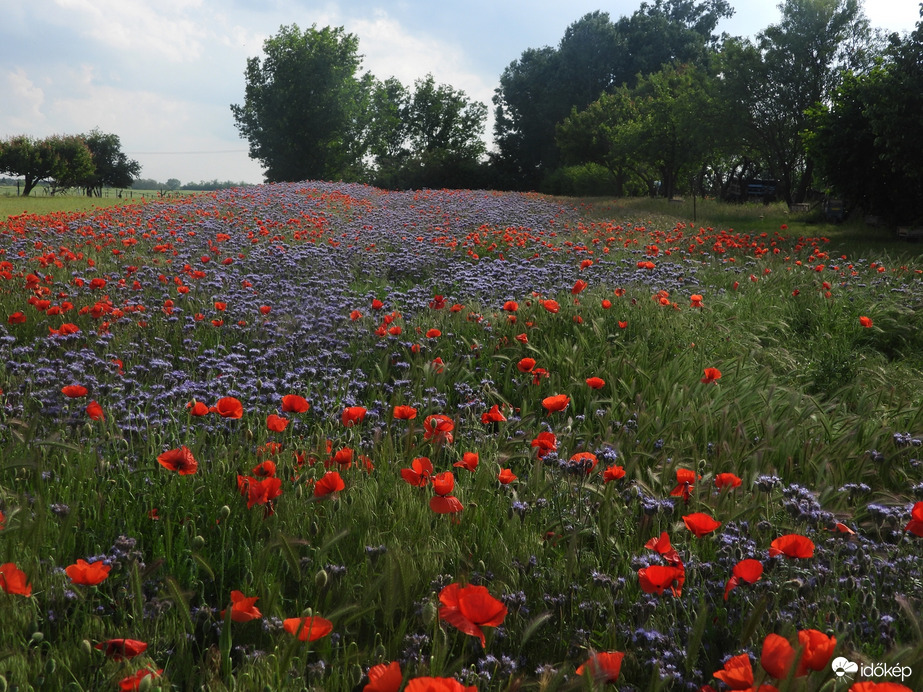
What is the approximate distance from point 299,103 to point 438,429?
168 feet

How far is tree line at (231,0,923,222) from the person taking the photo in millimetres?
17188

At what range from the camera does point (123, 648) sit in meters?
1.67

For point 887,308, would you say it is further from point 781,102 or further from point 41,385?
point 781,102

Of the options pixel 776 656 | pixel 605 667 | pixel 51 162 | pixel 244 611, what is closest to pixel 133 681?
pixel 244 611

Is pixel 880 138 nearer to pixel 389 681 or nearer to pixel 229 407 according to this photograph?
pixel 229 407

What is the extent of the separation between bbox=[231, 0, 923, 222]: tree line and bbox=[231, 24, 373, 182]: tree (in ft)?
0.35

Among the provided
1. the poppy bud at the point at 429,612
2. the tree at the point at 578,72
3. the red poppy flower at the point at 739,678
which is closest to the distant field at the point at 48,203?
the poppy bud at the point at 429,612

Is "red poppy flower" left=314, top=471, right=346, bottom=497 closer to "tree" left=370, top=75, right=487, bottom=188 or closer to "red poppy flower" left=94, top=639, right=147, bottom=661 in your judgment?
"red poppy flower" left=94, top=639, right=147, bottom=661

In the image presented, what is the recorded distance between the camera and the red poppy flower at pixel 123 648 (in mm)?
1655

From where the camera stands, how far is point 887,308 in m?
7.23

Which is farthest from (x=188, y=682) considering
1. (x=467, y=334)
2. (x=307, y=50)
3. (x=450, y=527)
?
(x=307, y=50)

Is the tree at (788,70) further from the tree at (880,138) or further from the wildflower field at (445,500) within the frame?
the wildflower field at (445,500)

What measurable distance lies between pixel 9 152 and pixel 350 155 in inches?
1270

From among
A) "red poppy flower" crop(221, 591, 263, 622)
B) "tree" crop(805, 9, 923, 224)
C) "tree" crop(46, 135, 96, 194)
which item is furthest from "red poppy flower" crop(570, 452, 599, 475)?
"tree" crop(46, 135, 96, 194)
